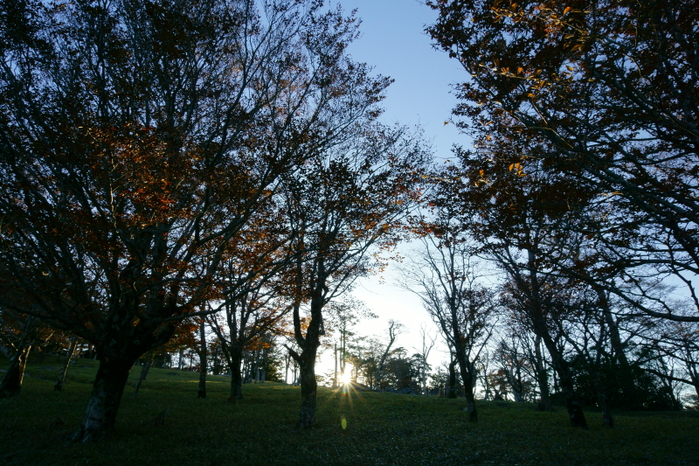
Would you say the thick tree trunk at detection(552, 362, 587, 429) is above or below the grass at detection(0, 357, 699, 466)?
above

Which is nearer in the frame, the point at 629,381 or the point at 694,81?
the point at 694,81

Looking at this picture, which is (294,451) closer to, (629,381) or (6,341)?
(6,341)

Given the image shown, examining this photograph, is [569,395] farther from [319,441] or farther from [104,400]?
[104,400]

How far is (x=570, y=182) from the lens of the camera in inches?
316

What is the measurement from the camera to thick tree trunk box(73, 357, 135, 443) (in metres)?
10.9

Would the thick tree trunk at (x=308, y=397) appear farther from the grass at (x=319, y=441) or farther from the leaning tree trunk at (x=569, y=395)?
the leaning tree trunk at (x=569, y=395)

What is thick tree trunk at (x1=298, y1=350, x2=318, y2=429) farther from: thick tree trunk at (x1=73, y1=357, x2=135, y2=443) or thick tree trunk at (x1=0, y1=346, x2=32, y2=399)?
thick tree trunk at (x1=0, y1=346, x2=32, y2=399)

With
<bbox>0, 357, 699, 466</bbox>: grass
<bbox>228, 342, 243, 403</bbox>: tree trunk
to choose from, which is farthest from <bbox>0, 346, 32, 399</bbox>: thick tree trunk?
<bbox>228, 342, 243, 403</bbox>: tree trunk

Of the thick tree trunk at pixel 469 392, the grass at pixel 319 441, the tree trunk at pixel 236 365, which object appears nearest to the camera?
the grass at pixel 319 441

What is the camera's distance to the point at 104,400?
36.7 feet

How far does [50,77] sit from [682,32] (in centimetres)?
1593

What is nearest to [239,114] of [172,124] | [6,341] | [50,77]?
[172,124]

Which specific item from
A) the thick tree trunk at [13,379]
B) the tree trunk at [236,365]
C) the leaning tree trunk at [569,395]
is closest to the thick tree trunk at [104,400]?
the tree trunk at [236,365]

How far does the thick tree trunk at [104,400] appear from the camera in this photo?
35.7 ft
